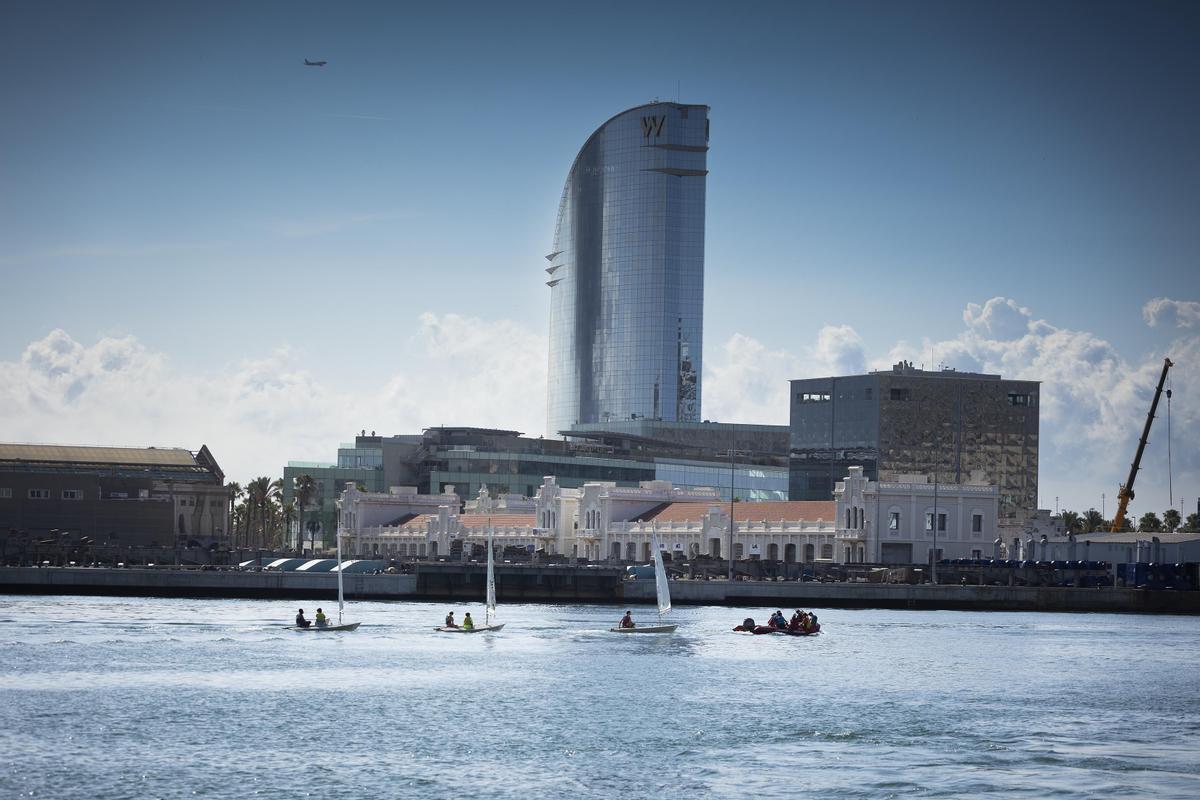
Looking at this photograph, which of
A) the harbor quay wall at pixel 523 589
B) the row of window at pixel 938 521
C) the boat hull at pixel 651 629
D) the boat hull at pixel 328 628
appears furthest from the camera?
the row of window at pixel 938 521

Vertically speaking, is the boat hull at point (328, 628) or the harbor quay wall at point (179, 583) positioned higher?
the harbor quay wall at point (179, 583)

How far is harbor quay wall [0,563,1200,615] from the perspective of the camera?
172 m

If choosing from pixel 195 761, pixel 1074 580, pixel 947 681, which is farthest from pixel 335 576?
pixel 195 761

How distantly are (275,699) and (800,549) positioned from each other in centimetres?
11854

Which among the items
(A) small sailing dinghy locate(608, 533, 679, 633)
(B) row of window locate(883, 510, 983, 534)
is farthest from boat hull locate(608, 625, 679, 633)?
(B) row of window locate(883, 510, 983, 534)

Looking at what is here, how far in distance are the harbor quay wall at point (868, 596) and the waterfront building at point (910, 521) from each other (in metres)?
16.2

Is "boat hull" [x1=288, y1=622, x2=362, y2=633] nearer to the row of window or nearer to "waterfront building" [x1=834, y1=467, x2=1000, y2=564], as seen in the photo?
"waterfront building" [x1=834, y1=467, x2=1000, y2=564]

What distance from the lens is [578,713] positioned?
81812 mm

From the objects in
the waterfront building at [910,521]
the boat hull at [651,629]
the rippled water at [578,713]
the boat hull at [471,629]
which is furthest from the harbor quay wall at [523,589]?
the boat hull at [471,629]

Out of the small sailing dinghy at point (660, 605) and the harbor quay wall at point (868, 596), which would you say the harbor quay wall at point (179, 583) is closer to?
the harbor quay wall at point (868, 596)

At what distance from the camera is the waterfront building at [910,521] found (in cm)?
19150

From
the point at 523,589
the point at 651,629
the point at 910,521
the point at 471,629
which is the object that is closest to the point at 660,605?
the point at 651,629

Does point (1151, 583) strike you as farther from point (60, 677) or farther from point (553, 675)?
point (60, 677)

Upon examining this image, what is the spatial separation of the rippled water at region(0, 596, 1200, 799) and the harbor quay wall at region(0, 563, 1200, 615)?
3918 cm
